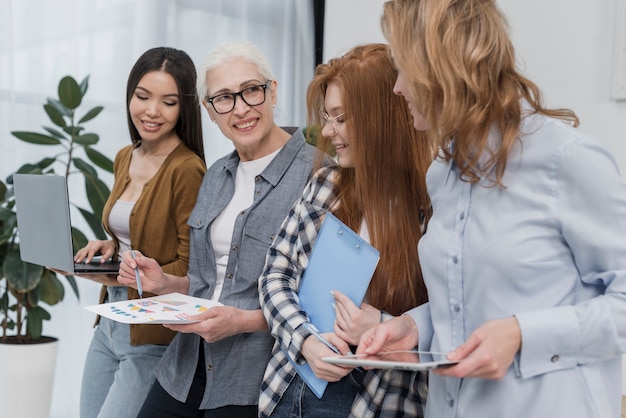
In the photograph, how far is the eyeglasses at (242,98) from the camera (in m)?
1.84

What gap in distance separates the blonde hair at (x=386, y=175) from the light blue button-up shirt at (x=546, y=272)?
287mm

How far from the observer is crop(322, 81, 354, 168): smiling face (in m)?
1.53

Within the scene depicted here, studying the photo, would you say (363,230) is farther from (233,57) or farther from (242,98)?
(233,57)

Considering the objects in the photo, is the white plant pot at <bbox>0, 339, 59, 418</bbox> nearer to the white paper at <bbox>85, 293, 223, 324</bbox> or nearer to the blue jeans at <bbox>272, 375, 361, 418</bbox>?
the white paper at <bbox>85, 293, 223, 324</bbox>

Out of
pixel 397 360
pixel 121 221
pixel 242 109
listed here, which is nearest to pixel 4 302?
pixel 121 221

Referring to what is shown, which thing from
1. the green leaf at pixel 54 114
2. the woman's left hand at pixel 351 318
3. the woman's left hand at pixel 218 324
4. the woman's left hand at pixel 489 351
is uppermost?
the green leaf at pixel 54 114

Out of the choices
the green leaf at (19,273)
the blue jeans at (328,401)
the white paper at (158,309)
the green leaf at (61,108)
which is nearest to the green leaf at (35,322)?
the green leaf at (19,273)

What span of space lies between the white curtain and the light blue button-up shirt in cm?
279

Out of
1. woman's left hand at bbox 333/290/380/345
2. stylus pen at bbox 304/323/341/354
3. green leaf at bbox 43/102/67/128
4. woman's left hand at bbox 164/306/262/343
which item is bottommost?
woman's left hand at bbox 164/306/262/343

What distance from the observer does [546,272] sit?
108 centimetres

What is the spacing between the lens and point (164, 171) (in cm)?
211

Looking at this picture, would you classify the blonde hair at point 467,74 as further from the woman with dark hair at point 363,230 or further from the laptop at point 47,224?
the laptop at point 47,224

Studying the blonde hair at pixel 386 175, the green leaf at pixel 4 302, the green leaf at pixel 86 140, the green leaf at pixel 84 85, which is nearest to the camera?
the blonde hair at pixel 386 175

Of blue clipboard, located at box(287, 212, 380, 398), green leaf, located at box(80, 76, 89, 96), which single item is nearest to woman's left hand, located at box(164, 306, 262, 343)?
blue clipboard, located at box(287, 212, 380, 398)
